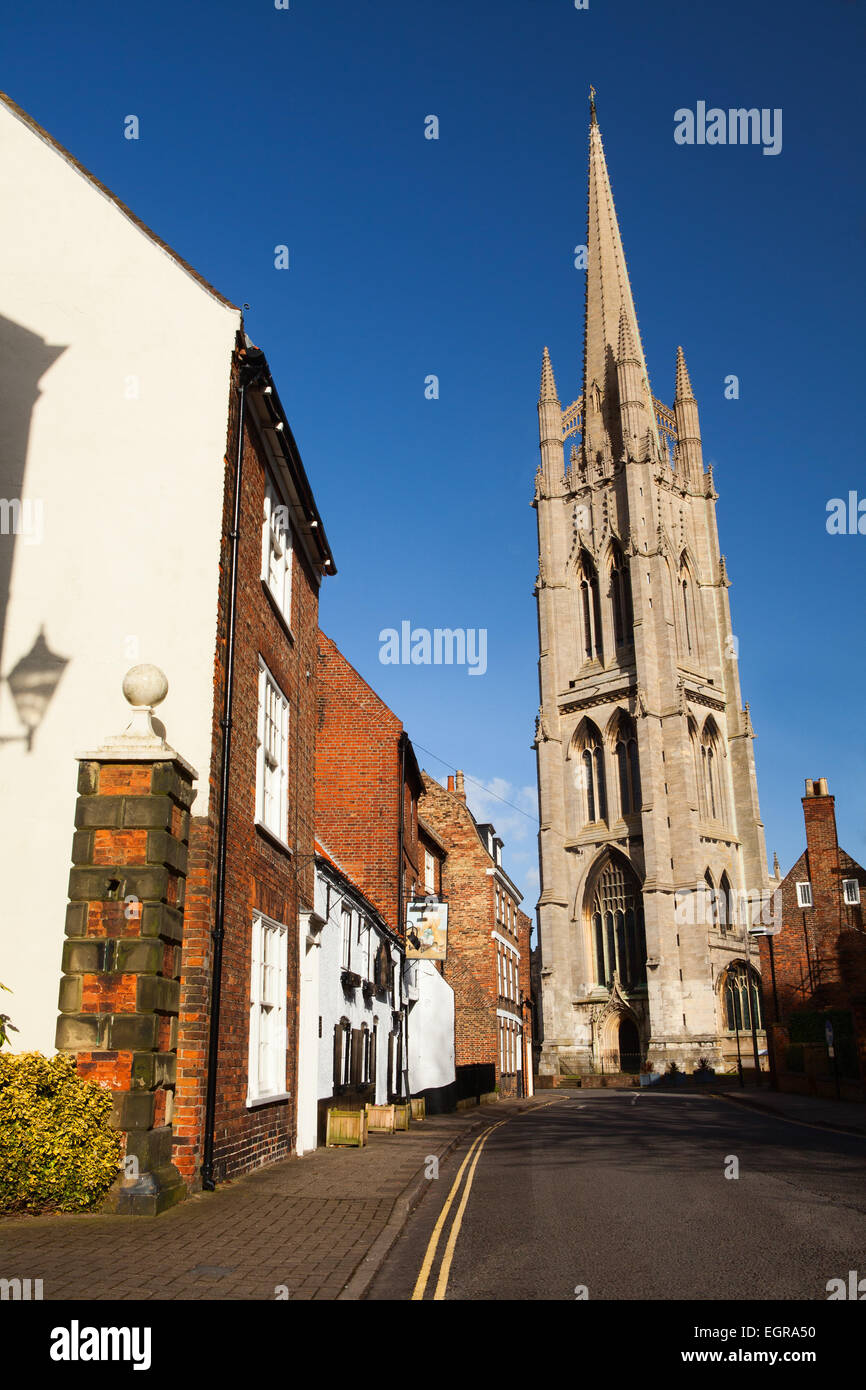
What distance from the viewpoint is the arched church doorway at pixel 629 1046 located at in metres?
63.2

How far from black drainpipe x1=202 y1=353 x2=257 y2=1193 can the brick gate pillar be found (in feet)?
1.65

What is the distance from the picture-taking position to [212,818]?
10750mm

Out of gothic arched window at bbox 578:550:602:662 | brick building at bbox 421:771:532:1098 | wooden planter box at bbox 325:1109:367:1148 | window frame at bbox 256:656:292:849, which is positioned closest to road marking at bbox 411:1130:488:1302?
wooden planter box at bbox 325:1109:367:1148

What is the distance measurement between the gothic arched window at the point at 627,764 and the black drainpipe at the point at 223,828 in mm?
57275

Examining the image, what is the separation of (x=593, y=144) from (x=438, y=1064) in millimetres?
83634

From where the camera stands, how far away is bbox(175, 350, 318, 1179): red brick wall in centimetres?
1009

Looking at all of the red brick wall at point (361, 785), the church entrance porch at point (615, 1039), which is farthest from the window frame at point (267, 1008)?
the church entrance porch at point (615, 1039)

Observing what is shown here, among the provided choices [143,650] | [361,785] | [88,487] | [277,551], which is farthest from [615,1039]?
[88,487]

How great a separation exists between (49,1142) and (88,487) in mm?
6970

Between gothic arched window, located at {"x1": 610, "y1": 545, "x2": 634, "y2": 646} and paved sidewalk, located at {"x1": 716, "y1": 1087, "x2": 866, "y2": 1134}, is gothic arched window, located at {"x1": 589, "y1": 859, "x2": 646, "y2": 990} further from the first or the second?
paved sidewalk, located at {"x1": 716, "y1": 1087, "x2": 866, "y2": 1134}

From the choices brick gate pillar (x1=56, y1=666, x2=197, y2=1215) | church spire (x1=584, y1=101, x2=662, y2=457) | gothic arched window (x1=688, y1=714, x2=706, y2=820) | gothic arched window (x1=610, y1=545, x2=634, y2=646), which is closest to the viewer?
brick gate pillar (x1=56, y1=666, x2=197, y2=1215)

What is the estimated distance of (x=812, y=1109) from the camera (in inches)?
1008

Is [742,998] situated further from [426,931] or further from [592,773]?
[426,931]
